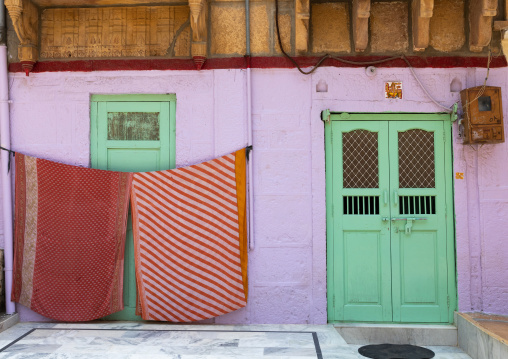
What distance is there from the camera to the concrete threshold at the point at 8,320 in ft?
17.7

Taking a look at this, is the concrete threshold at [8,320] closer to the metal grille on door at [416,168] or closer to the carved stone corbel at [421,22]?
the metal grille on door at [416,168]

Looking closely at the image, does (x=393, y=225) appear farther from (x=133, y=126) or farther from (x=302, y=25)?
(x=133, y=126)

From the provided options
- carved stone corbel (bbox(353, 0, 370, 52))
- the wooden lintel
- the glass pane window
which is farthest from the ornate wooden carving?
the wooden lintel

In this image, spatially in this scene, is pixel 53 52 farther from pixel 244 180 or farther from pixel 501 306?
pixel 501 306

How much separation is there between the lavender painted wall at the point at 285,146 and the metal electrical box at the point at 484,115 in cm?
24

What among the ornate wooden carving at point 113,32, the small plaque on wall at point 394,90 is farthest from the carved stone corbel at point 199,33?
the small plaque on wall at point 394,90

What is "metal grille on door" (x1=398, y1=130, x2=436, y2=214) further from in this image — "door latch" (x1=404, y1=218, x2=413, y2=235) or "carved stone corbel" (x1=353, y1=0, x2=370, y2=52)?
"carved stone corbel" (x1=353, y1=0, x2=370, y2=52)

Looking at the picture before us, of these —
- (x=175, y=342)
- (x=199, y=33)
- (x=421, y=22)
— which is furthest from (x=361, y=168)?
(x=175, y=342)

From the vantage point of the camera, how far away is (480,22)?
553cm

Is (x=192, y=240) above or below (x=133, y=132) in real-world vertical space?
below

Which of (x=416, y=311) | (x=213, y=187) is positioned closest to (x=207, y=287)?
(x=213, y=187)

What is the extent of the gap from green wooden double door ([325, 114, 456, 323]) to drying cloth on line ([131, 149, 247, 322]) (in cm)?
104

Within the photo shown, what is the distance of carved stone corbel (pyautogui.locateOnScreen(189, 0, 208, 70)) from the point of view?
5.45 metres

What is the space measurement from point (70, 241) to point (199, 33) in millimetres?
2670
